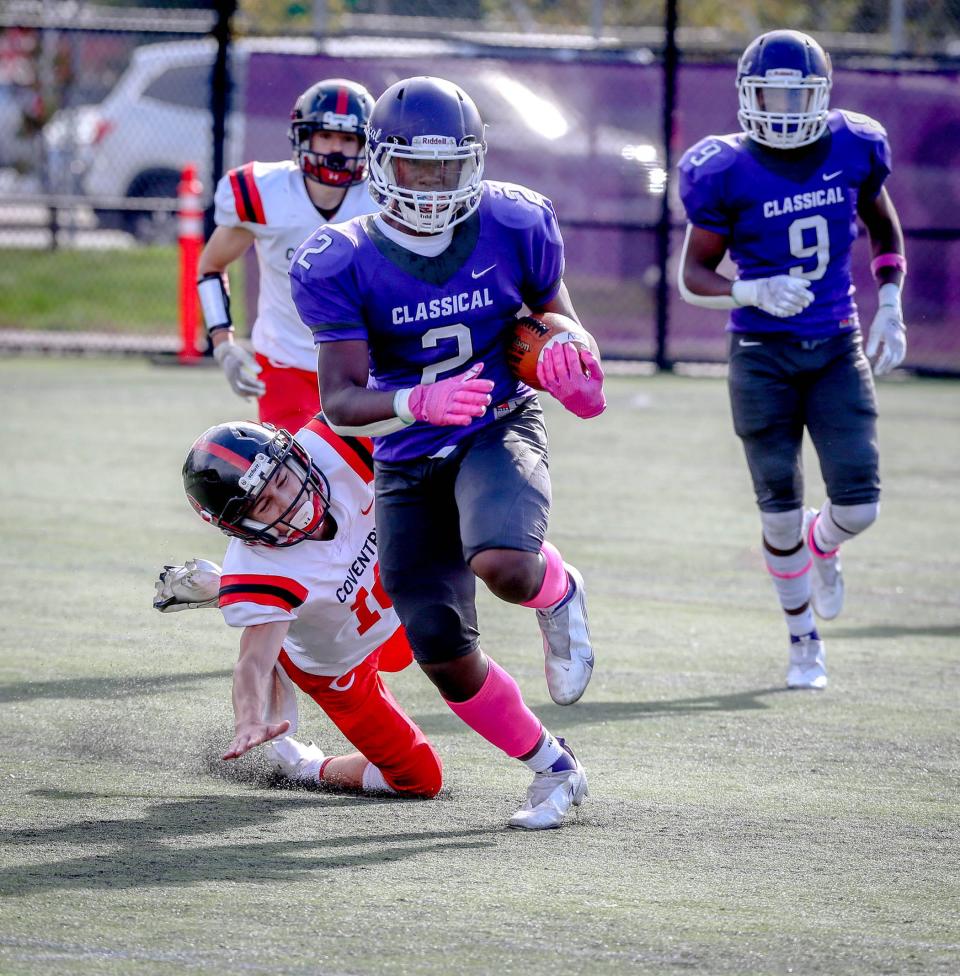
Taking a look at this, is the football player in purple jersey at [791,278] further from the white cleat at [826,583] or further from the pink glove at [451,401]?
the pink glove at [451,401]

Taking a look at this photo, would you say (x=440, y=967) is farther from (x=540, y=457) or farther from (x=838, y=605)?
(x=838, y=605)

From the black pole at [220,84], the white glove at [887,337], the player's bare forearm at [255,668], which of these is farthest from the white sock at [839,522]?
the black pole at [220,84]

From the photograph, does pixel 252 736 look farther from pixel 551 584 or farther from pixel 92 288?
pixel 92 288

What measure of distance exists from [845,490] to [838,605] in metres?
0.61

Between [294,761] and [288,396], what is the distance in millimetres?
2093

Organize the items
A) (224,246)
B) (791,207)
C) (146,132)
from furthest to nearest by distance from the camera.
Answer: (146,132), (224,246), (791,207)

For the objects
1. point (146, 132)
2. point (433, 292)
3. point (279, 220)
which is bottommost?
point (146, 132)

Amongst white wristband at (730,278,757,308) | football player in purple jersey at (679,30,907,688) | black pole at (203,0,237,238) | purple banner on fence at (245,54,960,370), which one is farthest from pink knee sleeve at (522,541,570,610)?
black pole at (203,0,237,238)

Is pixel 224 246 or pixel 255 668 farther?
pixel 224 246

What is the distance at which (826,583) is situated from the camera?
640 centimetres

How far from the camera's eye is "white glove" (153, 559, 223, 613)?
471cm

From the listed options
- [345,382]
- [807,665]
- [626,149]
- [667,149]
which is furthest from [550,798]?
[626,149]

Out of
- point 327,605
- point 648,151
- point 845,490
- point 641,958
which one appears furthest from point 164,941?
point 648,151

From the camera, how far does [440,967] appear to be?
3.21 m
